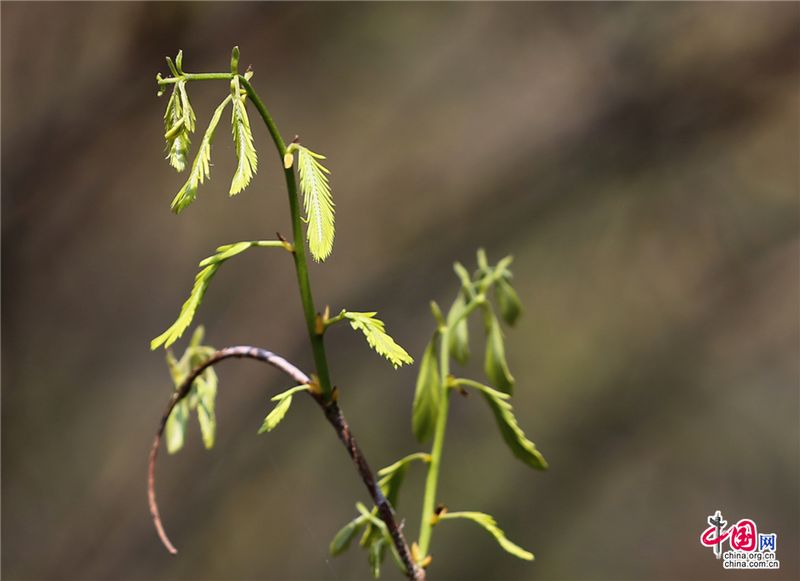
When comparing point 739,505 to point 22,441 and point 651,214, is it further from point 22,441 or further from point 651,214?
point 22,441

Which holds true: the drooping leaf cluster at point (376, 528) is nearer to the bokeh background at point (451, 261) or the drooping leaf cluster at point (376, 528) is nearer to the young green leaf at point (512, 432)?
the young green leaf at point (512, 432)

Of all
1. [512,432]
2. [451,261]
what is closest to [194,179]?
[512,432]

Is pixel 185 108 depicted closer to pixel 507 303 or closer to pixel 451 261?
pixel 507 303

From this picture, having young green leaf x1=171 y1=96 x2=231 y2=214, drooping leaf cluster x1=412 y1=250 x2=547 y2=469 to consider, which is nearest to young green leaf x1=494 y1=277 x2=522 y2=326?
drooping leaf cluster x1=412 y1=250 x2=547 y2=469

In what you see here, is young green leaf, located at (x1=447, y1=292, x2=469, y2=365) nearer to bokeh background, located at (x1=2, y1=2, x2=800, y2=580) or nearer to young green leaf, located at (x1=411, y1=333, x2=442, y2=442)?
young green leaf, located at (x1=411, y1=333, x2=442, y2=442)

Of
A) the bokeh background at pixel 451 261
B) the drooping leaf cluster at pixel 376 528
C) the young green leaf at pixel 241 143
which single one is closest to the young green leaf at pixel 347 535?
the drooping leaf cluster at pixel 376 528
